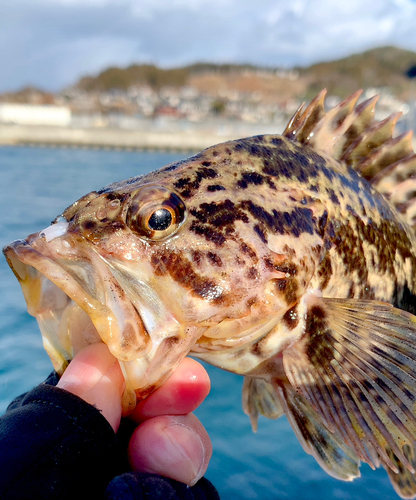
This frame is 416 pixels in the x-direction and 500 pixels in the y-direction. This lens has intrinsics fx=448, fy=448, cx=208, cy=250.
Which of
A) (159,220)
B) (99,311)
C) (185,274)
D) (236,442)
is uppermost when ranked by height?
(159,220)

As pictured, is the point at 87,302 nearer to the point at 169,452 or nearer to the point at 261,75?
the point at 169,452

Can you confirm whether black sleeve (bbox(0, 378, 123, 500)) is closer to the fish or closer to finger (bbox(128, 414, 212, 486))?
finger (bbox(128, 414, 212, 486))

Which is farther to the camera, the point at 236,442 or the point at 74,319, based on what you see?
the point at 236,442

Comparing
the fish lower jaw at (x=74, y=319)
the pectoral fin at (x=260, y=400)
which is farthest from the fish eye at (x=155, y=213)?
the pectoral fin at (x=260, y=400)

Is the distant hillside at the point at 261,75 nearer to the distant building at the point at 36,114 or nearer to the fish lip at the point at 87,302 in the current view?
the distant building at the point at 36,114

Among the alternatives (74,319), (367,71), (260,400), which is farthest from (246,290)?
(367,71)

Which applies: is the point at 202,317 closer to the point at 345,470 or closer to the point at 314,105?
the point at 345,470

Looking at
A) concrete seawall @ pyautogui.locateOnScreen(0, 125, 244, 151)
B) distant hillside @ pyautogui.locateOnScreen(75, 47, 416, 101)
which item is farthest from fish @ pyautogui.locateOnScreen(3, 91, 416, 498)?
distant hillside @ pyautogui.locateOnScreen(75, 47, 416, 101)
